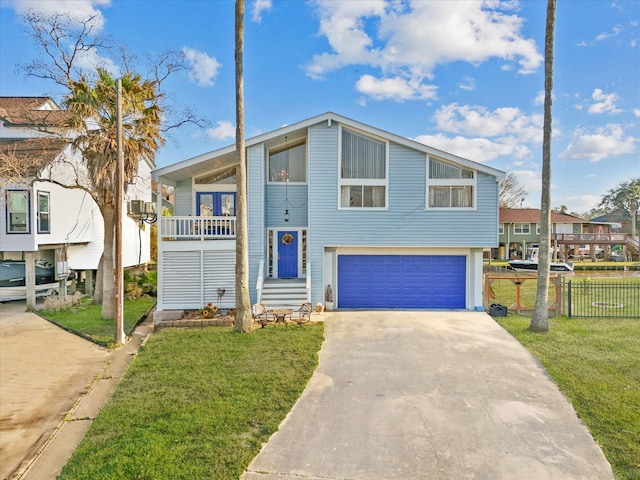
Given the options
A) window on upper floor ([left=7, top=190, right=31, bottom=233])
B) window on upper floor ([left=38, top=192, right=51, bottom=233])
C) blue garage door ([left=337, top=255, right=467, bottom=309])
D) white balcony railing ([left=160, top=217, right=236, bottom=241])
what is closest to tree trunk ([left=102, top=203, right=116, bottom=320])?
white balcony railing ([left=160, top=217, right=236, bottom=241])

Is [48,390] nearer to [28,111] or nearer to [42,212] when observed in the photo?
[42,212]

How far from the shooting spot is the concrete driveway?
15.5ft

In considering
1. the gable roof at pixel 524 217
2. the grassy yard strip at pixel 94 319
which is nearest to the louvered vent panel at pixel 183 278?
the grassy yard strip at pixel 94 319

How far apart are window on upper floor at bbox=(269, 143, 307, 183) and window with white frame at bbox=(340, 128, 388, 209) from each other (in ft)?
5.83

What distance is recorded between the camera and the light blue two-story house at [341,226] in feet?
43.0

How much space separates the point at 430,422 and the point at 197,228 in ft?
34.1

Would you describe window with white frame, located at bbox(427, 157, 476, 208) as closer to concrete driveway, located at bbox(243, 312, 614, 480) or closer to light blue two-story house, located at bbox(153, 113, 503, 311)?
light blue two-story house, located at bbox(153, 113, 503, 311)

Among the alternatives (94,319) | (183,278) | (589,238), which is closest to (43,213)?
(94,319)

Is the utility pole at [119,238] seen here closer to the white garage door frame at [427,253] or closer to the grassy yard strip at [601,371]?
the white garage door frame at [427,253]

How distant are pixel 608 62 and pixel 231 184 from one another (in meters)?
14.8

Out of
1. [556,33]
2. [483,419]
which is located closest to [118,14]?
[556,33]

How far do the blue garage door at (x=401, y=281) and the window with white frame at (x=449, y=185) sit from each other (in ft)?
6.66

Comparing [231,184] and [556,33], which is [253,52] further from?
Result: [556,33]

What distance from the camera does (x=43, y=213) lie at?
615 inches
